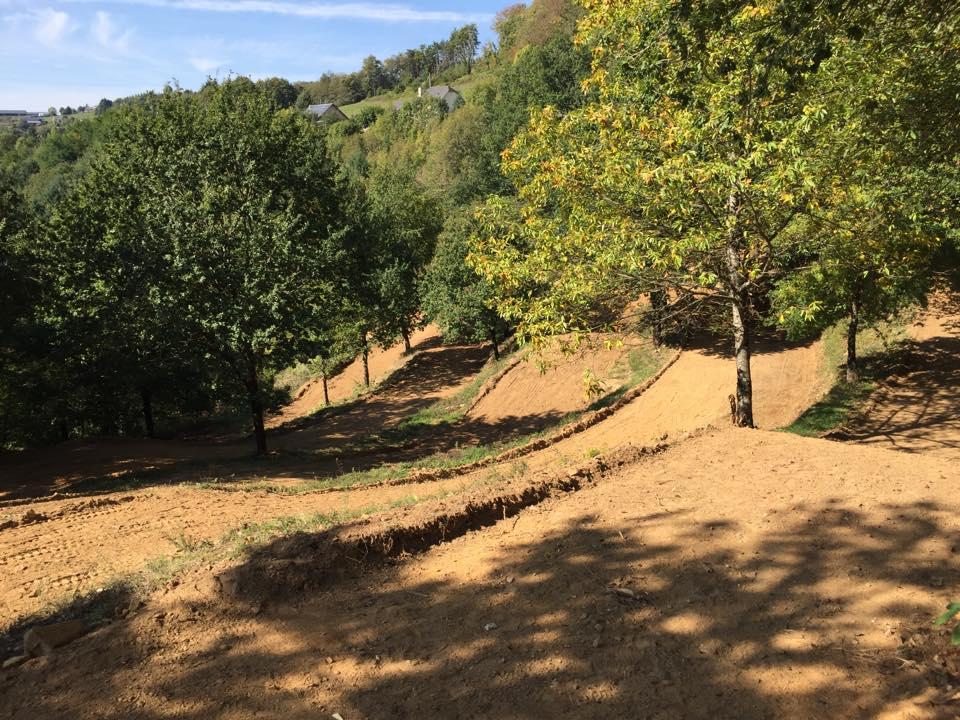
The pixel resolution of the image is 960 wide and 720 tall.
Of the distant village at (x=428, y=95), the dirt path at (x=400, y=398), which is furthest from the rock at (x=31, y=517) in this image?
the distant village at (x=428, y=95)

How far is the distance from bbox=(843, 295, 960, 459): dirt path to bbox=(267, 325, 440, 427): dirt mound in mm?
24712

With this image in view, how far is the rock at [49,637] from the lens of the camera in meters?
5.24

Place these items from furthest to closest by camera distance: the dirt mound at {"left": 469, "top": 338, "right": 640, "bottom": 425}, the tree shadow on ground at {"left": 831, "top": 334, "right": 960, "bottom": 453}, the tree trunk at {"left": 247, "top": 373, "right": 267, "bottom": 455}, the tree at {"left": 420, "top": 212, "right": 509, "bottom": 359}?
the tree at {"left": 420, "top": 212, "right": 509, "bottom": 359}
the dirt mound at {"left": 469, "top": 338, "right": 640, "bottom": 425}
the tree trunk at {"left": 247, "top": 373, "right": 267, "bottom": 455}
the tree shadow on ground at {"left": 831, "top": 334, "right": 960, "bottom": 453}

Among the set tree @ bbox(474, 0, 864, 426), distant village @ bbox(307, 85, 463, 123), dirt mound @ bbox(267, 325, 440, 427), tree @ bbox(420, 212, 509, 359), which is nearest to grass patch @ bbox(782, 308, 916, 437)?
tree @ bbox(474, 0, 864, 426)

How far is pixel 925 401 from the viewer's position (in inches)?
588

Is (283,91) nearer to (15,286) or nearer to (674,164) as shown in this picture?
(15,286)

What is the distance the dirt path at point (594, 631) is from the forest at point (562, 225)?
4.12m

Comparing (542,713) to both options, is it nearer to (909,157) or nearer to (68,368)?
(909,157)

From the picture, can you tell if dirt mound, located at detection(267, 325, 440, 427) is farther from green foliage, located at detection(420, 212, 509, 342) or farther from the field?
the field

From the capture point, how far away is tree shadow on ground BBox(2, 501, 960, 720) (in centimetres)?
414

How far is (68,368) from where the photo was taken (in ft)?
68.6

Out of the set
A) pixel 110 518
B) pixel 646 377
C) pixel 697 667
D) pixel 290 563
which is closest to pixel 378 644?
pixel 290 563

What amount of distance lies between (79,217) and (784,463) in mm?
20540

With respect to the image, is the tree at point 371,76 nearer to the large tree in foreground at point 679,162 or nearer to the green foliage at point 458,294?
the green foliage at point 458,294
